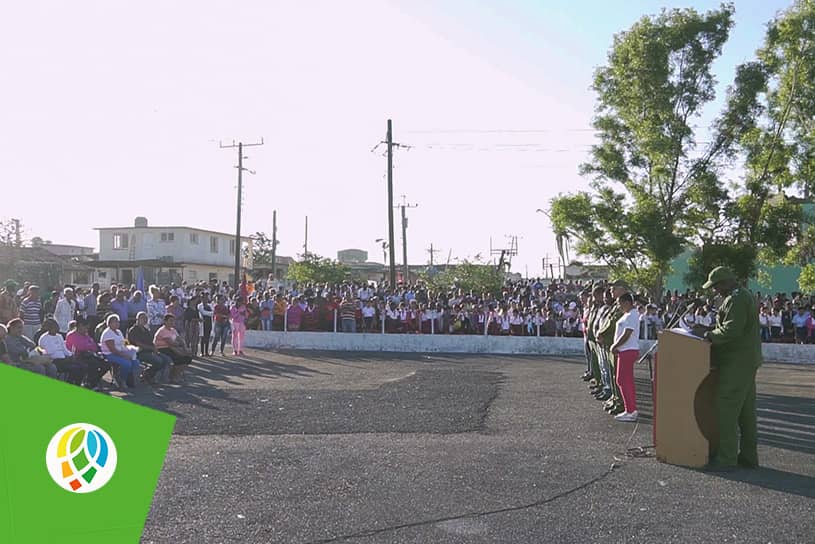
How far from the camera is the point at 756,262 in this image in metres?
21.5

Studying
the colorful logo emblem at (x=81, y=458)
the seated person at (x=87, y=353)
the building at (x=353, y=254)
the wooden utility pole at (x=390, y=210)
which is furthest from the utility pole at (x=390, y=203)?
the building at (x=353, y=254)

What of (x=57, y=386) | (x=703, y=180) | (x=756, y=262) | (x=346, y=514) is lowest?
(x=346, y=514)

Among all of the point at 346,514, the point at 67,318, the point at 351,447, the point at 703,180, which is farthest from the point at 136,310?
the point at 703,180

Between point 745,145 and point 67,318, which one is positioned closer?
point 67,318

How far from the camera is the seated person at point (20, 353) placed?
11719mm

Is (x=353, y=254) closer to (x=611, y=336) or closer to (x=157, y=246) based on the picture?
(x=157, y=246)

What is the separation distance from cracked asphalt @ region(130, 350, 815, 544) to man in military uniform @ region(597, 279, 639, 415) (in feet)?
0.82

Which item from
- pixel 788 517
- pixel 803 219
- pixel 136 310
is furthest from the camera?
pixel 803 219

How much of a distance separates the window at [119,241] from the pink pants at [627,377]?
52006 mm

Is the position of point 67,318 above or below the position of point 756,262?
below

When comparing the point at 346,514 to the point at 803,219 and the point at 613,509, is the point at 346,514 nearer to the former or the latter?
the point at 613,509

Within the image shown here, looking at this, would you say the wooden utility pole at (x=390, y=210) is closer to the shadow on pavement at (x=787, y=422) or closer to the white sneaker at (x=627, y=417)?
Result: the shadow on pavement at (x=787, y=422)

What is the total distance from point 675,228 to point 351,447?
1573 cm

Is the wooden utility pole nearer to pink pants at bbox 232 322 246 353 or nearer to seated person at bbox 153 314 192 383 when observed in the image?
pink pants at bbox 232 322 246 353
